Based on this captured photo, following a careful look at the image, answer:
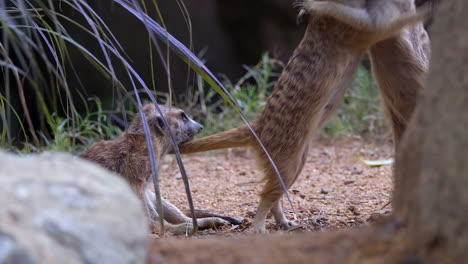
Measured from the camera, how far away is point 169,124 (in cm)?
336

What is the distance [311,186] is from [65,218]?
297 cm

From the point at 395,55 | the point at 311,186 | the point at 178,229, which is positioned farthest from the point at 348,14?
Answer: the point at 311,186

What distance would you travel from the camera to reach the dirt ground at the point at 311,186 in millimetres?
3139

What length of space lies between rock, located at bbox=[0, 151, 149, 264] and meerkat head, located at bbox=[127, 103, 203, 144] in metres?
1.95

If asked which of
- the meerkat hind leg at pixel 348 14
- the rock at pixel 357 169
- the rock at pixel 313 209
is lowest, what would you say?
the rock at pixel 357 169

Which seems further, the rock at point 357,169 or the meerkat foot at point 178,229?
the rock at point 357,169

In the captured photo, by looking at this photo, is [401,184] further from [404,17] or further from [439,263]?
[404,17]

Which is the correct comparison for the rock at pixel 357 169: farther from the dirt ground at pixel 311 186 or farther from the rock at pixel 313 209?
the rock at pixel 313 209

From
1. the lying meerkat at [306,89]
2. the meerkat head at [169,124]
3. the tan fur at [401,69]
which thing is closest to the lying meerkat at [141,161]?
the meerkat head at [169,124]

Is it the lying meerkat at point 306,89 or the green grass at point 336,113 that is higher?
the lying meerkat at point 306,89

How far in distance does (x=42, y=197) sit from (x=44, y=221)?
0.05 metres

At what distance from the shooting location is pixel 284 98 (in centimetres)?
298

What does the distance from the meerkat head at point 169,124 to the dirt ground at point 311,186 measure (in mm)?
429

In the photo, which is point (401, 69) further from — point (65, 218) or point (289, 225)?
point (65, 218)
